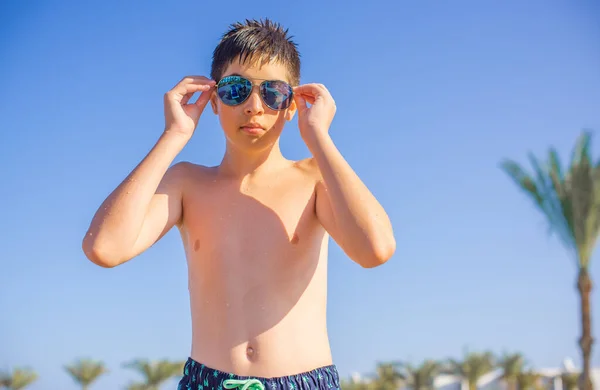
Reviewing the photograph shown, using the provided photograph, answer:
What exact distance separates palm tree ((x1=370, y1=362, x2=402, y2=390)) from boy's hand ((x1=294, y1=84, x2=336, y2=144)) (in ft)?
101

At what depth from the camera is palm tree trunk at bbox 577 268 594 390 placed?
59.6 feet

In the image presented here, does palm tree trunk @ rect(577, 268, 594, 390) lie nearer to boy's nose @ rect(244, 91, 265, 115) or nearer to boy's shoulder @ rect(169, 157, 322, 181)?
boy's shoulder @ rect(169, 157, 322, 181)

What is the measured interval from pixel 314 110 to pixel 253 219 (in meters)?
0.54

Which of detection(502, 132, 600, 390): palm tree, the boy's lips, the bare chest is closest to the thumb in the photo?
the boy's lips

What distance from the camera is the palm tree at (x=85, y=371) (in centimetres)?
3325

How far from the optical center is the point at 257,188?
352 cm

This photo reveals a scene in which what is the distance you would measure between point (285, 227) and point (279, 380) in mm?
646

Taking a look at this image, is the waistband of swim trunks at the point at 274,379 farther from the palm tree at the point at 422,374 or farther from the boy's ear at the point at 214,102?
the palm tree at the point at 422,374

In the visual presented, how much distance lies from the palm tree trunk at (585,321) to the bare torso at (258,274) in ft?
52.6

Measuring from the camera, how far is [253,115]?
3.37 meters

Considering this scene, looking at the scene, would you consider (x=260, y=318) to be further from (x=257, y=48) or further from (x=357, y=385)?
(x=357, y=385)

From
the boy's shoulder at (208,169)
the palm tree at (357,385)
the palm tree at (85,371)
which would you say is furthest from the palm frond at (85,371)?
the boy's shoulder at (208,169)

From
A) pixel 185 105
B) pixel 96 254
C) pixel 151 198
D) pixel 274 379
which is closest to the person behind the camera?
pixel 96 254

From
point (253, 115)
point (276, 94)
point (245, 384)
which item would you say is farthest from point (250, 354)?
point (276, 94)
